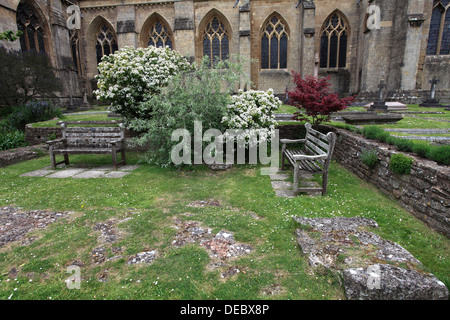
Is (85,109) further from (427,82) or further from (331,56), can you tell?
(427,82)

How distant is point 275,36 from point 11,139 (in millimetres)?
19355

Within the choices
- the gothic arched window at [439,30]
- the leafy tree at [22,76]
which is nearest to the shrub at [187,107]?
the leafy tree at [22,76]

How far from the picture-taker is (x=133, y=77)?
7645 millimetres

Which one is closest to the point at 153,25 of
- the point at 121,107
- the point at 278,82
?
the point at 278,82

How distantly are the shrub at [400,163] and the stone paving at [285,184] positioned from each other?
4.24 ft

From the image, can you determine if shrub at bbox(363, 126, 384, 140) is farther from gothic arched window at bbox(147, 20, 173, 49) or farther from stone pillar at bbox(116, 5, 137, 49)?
gothic arched window at bbox(147, 20, 173, 49)

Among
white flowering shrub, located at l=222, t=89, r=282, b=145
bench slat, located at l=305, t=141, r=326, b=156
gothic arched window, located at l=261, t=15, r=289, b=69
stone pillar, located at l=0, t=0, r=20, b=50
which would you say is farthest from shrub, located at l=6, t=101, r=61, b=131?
gothic arched window, located at l=261, t=15, r=289, b=69

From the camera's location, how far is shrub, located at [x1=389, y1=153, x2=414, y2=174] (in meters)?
4.06

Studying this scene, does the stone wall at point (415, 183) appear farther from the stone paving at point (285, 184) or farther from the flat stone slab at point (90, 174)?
the flat stone slab at point (90, 174)

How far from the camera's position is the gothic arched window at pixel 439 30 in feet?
59.1

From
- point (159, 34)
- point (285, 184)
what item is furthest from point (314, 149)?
point (159, 34)

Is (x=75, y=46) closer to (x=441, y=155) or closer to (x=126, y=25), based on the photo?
(x=126, y=25)

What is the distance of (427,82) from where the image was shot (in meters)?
18.2

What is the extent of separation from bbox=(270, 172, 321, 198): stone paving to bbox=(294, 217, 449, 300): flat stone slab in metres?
1.38
